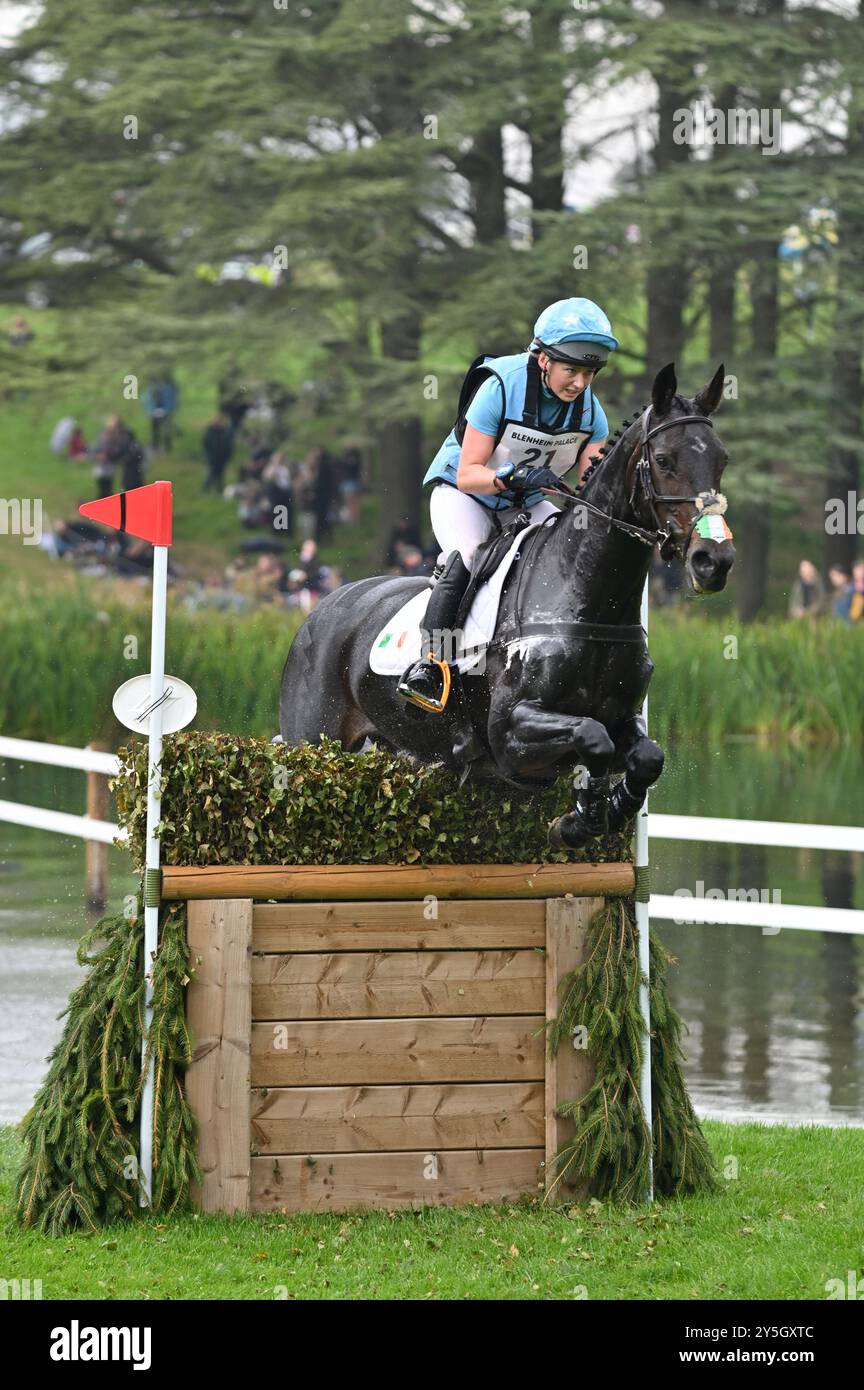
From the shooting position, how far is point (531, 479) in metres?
6.37

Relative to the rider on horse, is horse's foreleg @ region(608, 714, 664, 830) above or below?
below

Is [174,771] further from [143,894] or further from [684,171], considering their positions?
[684,171]

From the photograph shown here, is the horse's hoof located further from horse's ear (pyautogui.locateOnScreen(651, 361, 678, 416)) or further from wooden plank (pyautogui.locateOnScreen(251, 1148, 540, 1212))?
horse's ear (pyautogui.locateOnScreen(651, 361, 678, 416))

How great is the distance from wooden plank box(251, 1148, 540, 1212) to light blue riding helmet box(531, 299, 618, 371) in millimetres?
2613

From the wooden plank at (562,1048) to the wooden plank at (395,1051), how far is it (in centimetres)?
7

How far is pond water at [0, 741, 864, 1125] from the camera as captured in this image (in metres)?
8.05

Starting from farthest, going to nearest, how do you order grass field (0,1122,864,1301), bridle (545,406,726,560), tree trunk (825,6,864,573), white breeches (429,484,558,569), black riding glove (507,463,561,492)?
tree trunk (825,6,864,573) < white breeches (429,484,558,569) < black riding glove (507,463,561,492) < bridle (545,406,726,560) < grass field (0,1122,864,1301)

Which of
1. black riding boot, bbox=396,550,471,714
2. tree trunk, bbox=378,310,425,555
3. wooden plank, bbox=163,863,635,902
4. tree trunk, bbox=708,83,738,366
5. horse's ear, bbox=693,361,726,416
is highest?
horse's ear, bbox=693,361,726,416

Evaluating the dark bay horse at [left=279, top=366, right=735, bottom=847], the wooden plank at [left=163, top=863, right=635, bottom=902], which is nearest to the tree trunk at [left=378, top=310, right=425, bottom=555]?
the dark bay horse at [left=279, top=366, right=735, bottom=847]

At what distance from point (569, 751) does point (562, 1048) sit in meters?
1.01

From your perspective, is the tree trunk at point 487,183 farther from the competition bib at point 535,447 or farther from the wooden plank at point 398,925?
the wooden plank at point 398,925

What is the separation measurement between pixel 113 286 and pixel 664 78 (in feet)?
33.9

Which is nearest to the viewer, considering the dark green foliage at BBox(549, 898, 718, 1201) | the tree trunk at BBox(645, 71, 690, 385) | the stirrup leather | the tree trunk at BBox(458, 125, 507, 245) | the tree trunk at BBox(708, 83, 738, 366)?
the dark green foliage at BBox(549, 898, 718, 1201)

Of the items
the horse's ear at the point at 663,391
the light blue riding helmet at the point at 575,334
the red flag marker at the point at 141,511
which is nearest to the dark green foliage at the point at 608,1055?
the horse's ear at the point at 663,391
